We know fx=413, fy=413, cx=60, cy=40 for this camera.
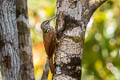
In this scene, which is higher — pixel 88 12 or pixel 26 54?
pixel 88 12

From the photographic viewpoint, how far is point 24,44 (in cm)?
313

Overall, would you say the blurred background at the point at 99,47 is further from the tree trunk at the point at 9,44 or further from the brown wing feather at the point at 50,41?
the brown wing feather at the point at 50,41

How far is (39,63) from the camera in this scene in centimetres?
625

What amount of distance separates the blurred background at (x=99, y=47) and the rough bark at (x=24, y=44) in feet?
8.32

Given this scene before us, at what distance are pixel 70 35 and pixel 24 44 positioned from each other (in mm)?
624

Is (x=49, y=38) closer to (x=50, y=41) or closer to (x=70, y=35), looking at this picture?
(x=50, y=41)

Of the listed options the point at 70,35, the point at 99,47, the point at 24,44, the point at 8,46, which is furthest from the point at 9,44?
the point at 99,47

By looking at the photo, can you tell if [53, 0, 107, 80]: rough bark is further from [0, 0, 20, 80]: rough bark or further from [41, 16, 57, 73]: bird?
[0, 0, 20, 80]: rough bark

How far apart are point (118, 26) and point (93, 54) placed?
24.3 inches

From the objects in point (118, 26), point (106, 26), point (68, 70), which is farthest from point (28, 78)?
point (106, 26)

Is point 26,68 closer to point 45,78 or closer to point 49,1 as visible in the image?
point 45,78

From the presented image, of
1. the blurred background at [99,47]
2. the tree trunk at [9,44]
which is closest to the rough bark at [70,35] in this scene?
the tree trunk at [9,44]

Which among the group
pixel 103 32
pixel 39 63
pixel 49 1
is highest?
pixel 49 1

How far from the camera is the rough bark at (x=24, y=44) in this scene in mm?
3072
